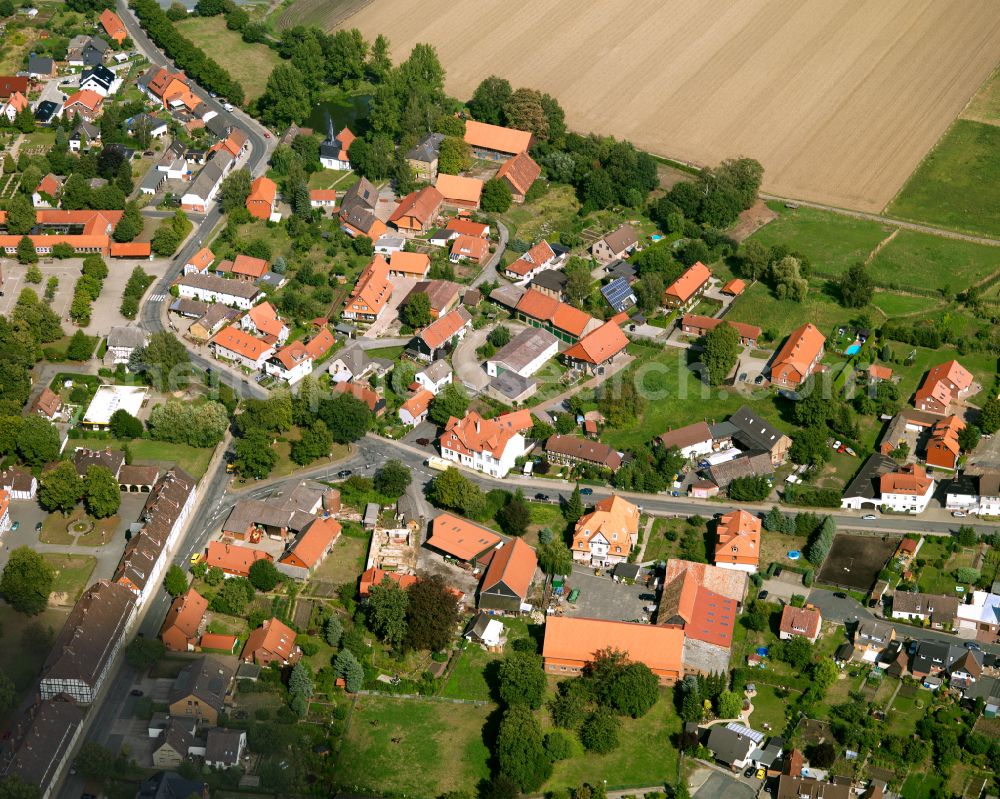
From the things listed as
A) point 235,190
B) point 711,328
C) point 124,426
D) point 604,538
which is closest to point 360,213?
point 235,190

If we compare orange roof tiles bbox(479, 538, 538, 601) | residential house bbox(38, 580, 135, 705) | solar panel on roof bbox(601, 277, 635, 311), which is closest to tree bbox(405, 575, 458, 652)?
orange roof tiles bbox(479, 538, 538, 601)

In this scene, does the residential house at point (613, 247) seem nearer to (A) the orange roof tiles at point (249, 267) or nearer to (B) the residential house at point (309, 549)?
(A) the orange roof tiles at point (249, 267)

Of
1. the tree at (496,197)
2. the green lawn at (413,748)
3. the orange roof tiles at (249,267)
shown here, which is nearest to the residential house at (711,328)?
the tree at (496,197)

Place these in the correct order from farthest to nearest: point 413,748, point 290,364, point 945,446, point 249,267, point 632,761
A: point 249,267 → point 290,364 → point 945,446 → point 413,748 → point 632,761

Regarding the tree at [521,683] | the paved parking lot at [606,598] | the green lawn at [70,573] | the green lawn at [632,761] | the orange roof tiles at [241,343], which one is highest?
the tree at [521,683]

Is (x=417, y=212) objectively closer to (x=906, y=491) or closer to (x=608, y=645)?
(x=906, y=491)

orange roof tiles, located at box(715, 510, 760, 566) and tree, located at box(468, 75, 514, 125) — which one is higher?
tree, located at box(468, 75, 514, 125)

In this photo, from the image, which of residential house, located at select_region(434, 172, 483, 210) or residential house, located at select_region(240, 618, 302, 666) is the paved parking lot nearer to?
residential house, located at select_region(240, 618, 302, 666)
